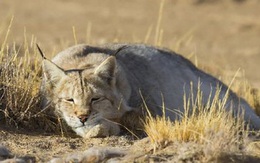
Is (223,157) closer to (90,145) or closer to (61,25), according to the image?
(90,145)

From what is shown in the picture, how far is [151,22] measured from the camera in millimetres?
21438

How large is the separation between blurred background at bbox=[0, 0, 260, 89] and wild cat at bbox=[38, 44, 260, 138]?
7.36 meters

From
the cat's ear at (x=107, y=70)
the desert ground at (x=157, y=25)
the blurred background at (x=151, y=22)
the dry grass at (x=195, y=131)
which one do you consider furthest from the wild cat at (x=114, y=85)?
the blurred background at (x=151, y=22)

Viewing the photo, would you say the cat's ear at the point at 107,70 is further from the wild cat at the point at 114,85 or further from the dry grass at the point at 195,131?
the dry grass at the point at 195,131

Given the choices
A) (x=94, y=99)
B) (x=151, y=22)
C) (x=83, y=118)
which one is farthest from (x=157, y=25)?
(x=83, y=118)

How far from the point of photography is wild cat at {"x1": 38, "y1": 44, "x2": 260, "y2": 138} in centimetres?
765

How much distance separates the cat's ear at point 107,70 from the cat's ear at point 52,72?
1.17ft

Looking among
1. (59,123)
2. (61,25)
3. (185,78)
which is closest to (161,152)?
(59,123)

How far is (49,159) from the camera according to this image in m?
6.90

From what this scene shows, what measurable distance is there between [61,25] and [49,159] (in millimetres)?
14074

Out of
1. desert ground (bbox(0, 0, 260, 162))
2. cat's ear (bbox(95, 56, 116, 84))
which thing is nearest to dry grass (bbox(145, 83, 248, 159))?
cat's ear (bbox(95, 56, 116, 84))

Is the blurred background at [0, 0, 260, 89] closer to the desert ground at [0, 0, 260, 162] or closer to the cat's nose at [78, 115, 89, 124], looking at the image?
the desert ground at [0, 0, 260, 162]

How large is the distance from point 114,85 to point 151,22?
1358 centimetres

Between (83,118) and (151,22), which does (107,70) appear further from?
(151,22)
